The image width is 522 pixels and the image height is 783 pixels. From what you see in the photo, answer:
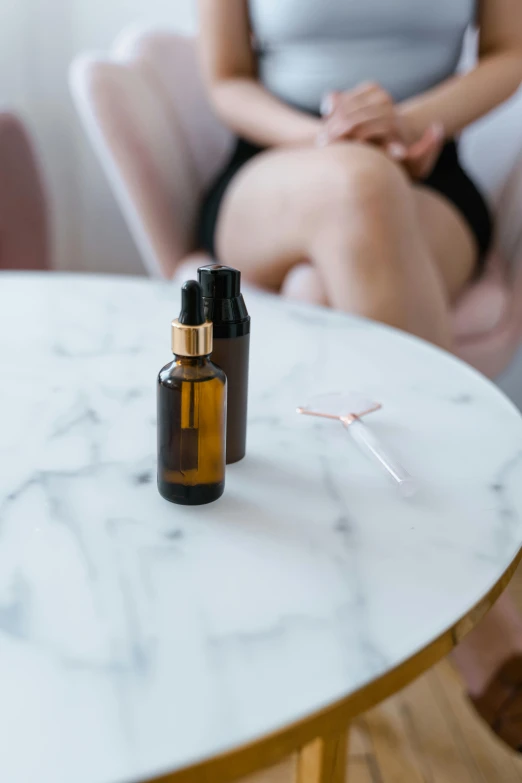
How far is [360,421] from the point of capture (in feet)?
1.87

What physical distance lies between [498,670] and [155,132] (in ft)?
3.31

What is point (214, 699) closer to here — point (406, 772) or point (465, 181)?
point (406, 772)

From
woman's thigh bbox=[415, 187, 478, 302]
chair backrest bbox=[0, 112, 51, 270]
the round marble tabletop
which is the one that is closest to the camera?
the round marble tabletop

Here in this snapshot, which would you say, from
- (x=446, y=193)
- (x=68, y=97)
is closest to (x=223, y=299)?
(x=446, y=193)

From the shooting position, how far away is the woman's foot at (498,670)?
76 cm

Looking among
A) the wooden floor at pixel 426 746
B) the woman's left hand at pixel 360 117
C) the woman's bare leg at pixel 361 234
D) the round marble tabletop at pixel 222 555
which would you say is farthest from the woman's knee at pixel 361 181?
the wooden floor at pixel 426 746

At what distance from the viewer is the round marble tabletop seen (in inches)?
12.4

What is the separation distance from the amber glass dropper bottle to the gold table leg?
0.84 feet

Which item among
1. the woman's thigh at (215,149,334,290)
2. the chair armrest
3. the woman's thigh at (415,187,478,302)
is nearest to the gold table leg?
the woman's thigh at (215,149,334,290)

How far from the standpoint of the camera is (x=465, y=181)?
1.29m

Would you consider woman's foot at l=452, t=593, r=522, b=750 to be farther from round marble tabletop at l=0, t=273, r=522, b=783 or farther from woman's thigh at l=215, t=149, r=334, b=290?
woman's thigh at l=215, t=149, r=334, b=290

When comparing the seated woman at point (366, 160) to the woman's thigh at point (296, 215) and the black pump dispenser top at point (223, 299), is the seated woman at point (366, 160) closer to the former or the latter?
the woman's thigh at point (296, 215)

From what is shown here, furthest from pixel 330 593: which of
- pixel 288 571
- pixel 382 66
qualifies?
pixel 382 66

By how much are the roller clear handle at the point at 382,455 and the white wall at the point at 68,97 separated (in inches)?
60.7
